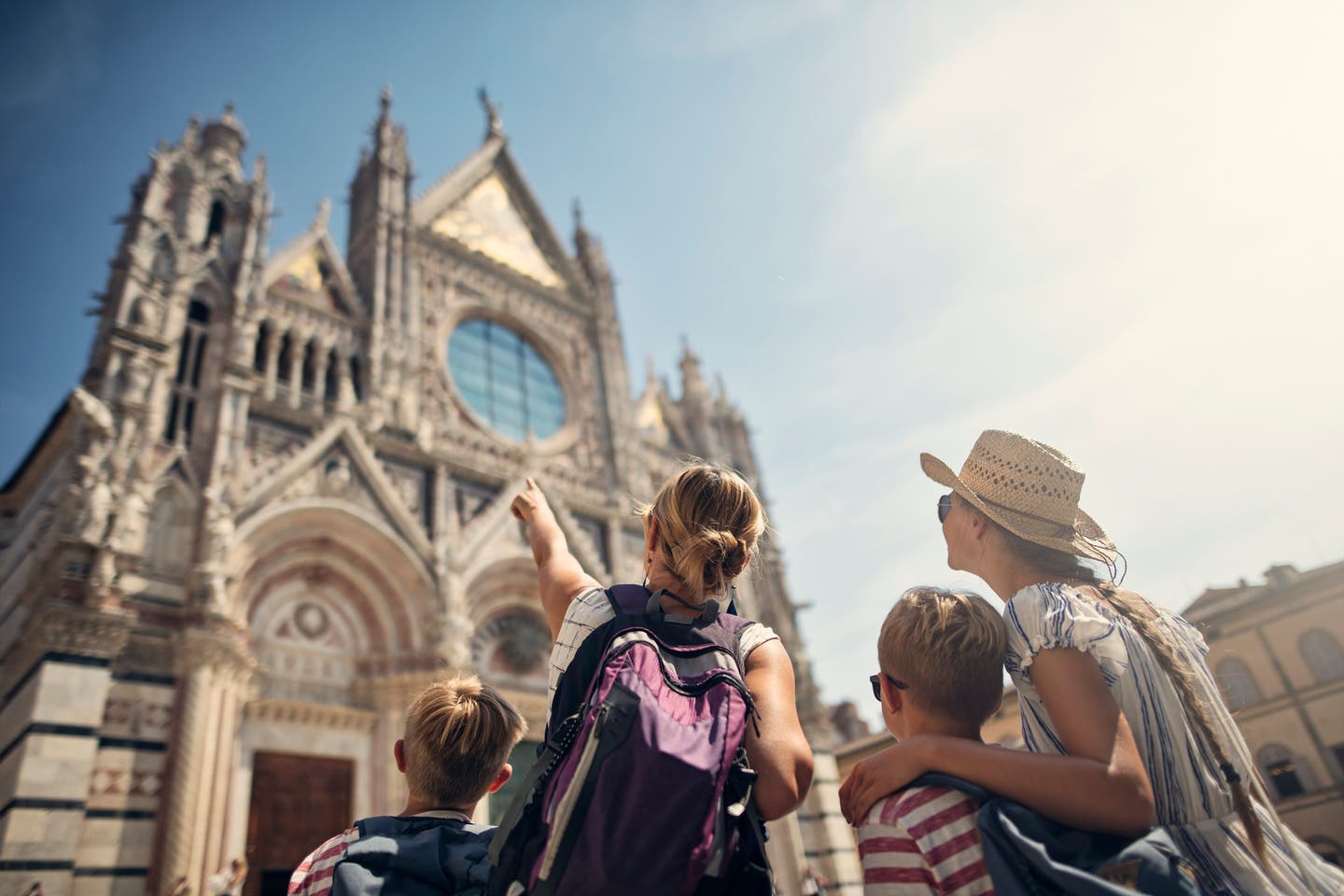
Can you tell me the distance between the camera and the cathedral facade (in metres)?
8.16

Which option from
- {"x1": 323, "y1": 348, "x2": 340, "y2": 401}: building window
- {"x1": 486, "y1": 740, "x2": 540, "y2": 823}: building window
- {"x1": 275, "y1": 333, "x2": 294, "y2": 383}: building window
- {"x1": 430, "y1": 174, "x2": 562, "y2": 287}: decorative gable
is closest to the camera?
{"x1": 486, "y1": 740, "x2": 540, "y2": 823}: building window

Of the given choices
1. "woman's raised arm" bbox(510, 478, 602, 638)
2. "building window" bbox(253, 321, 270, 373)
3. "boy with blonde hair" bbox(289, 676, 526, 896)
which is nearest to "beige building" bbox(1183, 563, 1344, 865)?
"building window" bbox(253, 321, 270, 373)

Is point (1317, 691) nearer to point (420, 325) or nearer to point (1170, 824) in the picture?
point (420, 325)

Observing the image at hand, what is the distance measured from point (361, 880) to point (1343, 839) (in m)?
23.0

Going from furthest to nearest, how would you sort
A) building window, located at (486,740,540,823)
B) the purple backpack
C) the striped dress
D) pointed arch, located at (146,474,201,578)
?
1. building window, located at (486,740,540,823)
2. pointed arch, located at (146,474,201,578)
3. the striped dress
4. the purple backpack

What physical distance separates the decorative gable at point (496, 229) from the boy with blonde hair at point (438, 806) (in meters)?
15.7

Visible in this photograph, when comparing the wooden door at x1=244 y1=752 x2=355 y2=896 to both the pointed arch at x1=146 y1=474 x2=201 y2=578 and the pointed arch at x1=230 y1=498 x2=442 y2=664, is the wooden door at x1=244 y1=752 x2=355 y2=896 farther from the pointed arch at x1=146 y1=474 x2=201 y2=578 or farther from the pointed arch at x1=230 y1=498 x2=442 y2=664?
the pointed arch at x1=146 y1=474 x2=201 y2=578

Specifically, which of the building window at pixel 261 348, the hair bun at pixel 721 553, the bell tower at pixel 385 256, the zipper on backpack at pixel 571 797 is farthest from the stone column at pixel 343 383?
the zipper on backpack at pixel 571 797

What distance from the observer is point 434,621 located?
36.9 feet

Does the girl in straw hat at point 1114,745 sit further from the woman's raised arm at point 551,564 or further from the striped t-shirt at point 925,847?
the woman's raised arm at point 551,564

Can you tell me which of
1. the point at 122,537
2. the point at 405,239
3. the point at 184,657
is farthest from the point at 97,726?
the point at 405,239

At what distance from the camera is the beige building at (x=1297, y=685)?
18547 mm

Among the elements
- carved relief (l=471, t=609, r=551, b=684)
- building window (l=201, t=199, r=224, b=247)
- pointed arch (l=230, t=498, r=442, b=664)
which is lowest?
carved relief (l=471, t=609, r=551, b=684)

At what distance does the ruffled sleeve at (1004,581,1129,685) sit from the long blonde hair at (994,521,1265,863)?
0.13 metres
